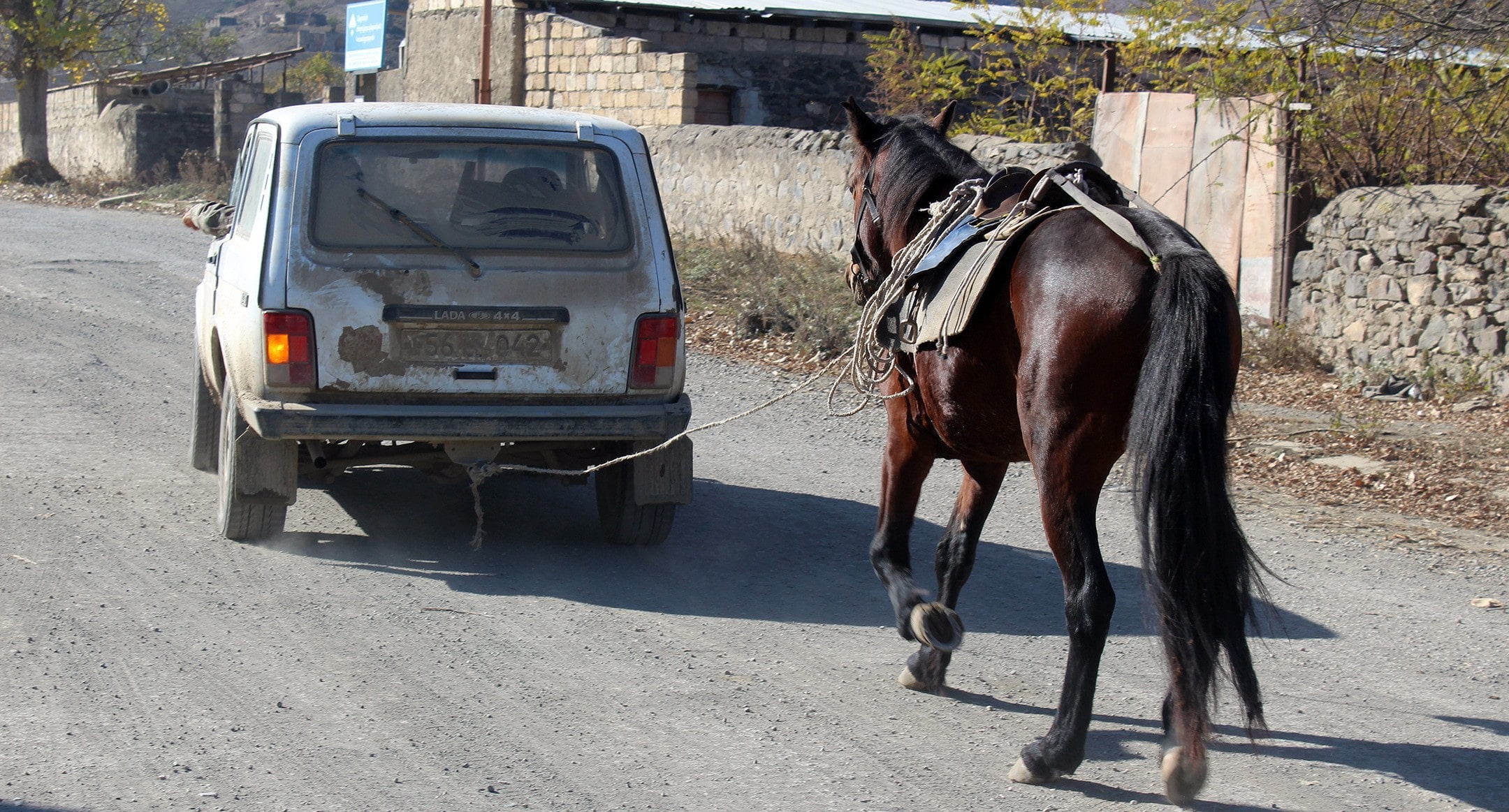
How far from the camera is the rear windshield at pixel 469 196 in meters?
5.20

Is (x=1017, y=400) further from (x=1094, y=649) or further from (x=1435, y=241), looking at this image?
(x=1435, y=241)

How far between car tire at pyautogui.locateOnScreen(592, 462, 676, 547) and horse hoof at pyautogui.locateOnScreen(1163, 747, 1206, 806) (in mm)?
2692

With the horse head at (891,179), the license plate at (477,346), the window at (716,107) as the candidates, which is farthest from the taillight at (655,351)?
the window at (716,107)

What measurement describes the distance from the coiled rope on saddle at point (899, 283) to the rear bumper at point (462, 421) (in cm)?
111

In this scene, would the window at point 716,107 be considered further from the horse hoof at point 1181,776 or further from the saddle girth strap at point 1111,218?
the horse hoof at point 1181,776

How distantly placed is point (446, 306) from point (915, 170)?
1872 millimetres

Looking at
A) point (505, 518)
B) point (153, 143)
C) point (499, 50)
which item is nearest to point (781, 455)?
point (505, 518)

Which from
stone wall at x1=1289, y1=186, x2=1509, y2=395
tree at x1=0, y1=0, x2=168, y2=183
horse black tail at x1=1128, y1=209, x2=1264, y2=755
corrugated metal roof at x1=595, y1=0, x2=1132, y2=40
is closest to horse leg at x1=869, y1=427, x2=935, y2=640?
horse black tail at x1=1128, y1=209, x2=1264, y2=755

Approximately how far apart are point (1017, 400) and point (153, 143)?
26.9 m

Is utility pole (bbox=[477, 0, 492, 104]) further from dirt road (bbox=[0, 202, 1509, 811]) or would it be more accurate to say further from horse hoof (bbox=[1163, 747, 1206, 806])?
horse hoof (bbox=[1163, 747, 1206, 806])

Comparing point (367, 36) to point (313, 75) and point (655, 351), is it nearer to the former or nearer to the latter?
point (313, 75)

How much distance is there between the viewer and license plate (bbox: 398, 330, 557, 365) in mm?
5137

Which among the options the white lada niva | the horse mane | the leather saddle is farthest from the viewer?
the white lada niva

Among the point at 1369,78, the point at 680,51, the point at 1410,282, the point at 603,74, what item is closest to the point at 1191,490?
the point at 1410,282
